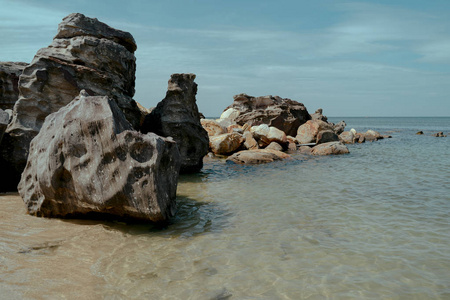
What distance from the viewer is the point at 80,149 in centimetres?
602

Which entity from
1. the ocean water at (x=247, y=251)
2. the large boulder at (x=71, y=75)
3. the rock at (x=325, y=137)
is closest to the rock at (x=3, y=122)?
the large boulder at (x=71, y=75)

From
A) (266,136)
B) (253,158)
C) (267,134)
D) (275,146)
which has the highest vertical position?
(267,134)

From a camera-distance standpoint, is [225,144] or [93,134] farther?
[225,144]

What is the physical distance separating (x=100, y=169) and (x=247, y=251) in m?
2.79

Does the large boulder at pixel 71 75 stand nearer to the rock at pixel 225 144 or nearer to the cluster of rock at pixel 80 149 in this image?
the cluster of rock at pixel 80 149

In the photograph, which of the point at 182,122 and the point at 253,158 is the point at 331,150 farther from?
the point at 182,122

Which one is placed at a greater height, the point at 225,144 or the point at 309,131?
the point at 309,131

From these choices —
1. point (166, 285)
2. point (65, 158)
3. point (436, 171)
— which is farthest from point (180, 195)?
point (436, 171)

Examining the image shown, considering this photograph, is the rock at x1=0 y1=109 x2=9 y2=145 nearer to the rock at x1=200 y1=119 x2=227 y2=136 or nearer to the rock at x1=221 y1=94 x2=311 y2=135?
the rock at x1=200 y1=119 x2=227 y2=136

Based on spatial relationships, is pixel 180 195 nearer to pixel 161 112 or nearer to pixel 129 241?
pixel 129 241

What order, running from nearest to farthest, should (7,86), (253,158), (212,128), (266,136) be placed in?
(7,86) < (253,158) < (266,136) < (212,128)

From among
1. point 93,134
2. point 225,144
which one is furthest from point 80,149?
point 225,144

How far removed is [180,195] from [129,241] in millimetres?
3588

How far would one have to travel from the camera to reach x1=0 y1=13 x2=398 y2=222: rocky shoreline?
5695 mm
